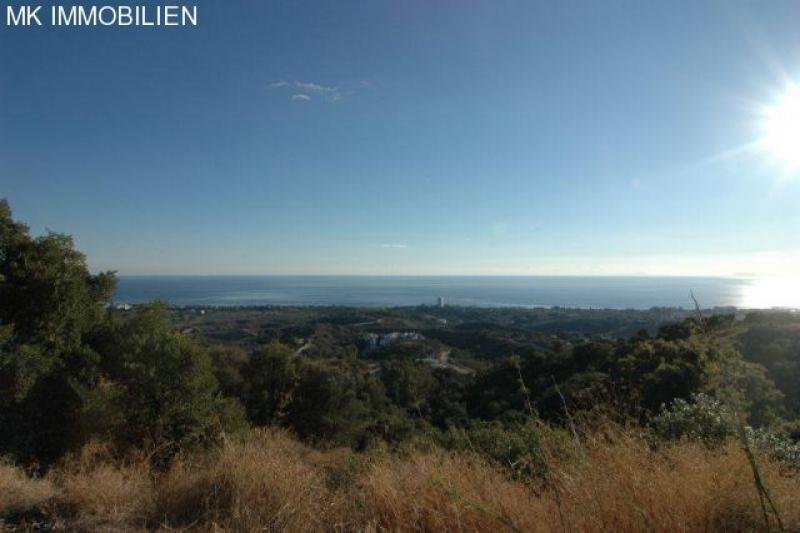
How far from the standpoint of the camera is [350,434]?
53.5ft

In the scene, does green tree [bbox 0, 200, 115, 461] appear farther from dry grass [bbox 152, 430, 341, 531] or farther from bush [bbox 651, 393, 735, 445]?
bush [bbox 651, 393, 735, 445]

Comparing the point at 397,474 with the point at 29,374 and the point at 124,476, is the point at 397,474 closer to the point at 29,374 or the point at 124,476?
the point at 124,476

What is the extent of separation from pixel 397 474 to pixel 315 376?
15432 millimetres

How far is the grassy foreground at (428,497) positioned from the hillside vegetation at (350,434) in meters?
0.01

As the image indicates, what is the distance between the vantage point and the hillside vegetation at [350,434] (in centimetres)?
207

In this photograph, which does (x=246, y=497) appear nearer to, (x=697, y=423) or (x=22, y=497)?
(x=22, y=497)

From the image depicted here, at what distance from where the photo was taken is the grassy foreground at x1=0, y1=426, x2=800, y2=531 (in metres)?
1.91

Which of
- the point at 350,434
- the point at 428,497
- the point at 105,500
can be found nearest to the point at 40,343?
the point at 105,500

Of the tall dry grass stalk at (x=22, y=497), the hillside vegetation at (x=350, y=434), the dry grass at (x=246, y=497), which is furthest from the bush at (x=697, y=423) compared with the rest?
the tall dry grass stalk at (x=22, y=497)

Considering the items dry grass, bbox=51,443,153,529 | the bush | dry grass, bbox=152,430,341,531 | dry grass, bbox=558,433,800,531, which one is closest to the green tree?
dry grass, bbox=51,443,153,529

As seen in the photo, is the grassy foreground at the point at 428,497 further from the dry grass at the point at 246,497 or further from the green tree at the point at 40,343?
the green tree at the point at 40,343

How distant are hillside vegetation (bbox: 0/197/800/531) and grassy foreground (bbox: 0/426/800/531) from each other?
0.01 meters

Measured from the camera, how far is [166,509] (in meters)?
2.67

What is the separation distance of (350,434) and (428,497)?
49.8ft
